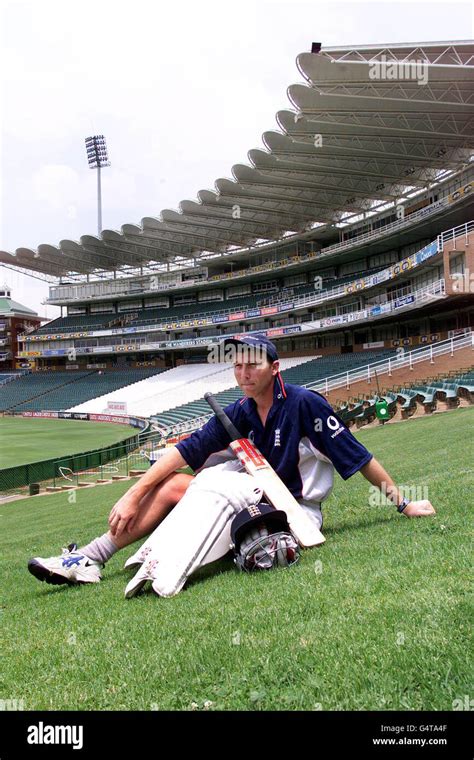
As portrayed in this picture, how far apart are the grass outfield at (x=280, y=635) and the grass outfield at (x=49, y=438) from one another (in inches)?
949

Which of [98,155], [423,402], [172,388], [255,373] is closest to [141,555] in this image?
[255,373]

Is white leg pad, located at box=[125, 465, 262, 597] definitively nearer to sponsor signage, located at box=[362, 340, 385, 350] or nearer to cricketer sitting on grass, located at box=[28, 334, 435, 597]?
cricketer sitting on grass, located at box=[28, 334, 435, 597]

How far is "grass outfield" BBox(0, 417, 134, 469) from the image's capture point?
1158 inches

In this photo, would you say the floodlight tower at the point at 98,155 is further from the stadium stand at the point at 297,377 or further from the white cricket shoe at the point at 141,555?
the white cricket shoe at the point at 141,555

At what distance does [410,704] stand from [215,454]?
2676 mm

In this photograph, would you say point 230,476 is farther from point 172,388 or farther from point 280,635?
point 172,388

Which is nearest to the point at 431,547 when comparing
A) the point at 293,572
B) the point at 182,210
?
the point at 293,572

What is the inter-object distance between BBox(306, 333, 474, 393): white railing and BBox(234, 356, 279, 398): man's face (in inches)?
974

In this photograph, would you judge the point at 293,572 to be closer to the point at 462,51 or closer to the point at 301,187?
the point at 462,51

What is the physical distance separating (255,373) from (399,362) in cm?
2742

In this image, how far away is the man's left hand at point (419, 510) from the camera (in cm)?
453

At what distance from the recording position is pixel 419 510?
4.55 meters

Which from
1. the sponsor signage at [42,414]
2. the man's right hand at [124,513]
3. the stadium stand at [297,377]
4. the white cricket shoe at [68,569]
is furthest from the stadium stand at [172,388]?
the man's right hand at [124,513]

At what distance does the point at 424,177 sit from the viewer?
4278cm
